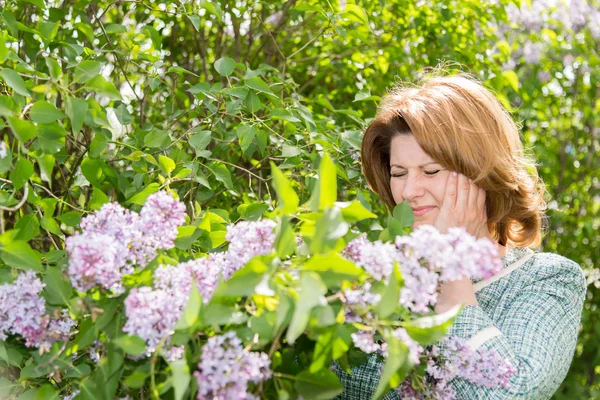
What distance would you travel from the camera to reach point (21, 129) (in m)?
1.00

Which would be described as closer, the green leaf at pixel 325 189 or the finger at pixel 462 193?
the green leaf at pixel 325 189

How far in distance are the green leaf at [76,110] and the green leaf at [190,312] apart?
405mm

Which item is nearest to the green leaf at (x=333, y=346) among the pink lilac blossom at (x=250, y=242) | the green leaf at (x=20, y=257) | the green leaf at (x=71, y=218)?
the pink lilac blossom at (x=250, y=242)

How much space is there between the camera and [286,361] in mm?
862

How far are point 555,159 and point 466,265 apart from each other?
11.2 feet

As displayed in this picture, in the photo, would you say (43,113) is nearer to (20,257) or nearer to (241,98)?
(20,257)

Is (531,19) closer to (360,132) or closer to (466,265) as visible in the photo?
(360,132)

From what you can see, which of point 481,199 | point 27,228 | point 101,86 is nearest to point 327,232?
point 101,86

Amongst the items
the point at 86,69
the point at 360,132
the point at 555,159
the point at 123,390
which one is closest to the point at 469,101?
the point at 360,132

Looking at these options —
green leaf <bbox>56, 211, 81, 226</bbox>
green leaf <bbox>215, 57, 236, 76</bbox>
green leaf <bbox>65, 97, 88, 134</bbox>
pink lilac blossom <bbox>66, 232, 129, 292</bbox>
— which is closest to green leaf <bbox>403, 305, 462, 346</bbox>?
pink lilac blossom <bbox>66, 232, 129, 292</bbox>

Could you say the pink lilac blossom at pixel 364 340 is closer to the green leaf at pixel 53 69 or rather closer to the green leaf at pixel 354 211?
the green leaf at pixel 354 211

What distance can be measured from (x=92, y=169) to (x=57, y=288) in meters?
0.49

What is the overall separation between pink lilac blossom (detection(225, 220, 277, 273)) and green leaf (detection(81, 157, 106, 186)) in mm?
580

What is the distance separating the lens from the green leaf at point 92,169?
1.36 meters
